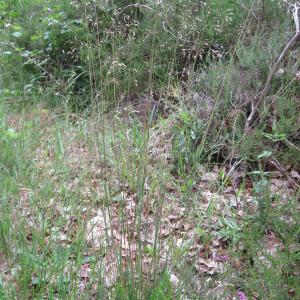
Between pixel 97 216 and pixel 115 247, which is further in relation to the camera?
pixel 97 216

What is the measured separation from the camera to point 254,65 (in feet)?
12.9

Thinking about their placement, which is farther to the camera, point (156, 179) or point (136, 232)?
point (156, 179)

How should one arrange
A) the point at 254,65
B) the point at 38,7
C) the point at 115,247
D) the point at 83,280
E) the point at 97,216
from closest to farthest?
the point at 115,247 < the point at 83,280 < the point at 97,216 < the point at 254,65 < the point at 38,7

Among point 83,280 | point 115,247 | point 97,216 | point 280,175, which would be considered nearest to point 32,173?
point 97,216

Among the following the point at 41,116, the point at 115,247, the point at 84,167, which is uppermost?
the point at 115,247

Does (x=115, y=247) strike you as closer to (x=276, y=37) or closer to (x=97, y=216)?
(x=97, y=216)

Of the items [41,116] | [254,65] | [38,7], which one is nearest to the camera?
[254,65]

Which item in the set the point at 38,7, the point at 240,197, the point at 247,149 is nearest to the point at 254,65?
the point at 247,149

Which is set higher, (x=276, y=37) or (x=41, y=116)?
(x=276, y=37)

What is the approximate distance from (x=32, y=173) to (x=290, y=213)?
1.68 m

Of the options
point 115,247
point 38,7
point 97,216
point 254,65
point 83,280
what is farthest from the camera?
point 38,7

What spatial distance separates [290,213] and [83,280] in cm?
117

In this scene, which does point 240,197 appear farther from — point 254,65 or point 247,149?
point 254,65

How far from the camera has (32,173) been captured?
304 centimetres
